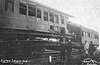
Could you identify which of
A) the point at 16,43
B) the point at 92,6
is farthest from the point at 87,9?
the point at 16,43

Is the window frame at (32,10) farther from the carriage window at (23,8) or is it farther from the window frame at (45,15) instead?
the window frame at (45,15)

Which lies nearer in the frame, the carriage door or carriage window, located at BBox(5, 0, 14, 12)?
carriage window, located at BBox(5, 0, 14, 12)

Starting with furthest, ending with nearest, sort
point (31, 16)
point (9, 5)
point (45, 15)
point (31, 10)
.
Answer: point (45, 15), point (31, 16), point (31, 10), point (9, 5)

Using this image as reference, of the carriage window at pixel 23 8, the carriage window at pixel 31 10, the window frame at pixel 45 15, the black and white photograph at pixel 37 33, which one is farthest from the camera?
the window frame at pixel 45 15

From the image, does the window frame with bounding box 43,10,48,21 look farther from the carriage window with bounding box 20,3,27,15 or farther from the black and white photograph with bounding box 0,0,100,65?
the carriage window with bounding box 20,3,27,15

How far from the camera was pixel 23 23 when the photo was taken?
4.43 meters

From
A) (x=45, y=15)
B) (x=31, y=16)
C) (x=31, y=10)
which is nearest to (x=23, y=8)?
(x=31, y=10)

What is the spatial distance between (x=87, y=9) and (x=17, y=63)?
472 centimetres

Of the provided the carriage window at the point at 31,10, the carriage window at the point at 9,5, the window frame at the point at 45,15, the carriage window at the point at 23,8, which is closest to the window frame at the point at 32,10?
the carriage window at the point at 31,10

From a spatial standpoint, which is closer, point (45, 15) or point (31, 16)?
point (31, 16)

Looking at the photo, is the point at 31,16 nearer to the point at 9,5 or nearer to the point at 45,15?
the point at 45,15

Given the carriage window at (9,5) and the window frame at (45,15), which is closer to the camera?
the carriage window at (9,5)

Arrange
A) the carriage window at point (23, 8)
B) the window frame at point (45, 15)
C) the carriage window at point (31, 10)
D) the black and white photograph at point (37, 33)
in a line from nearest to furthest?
1. the black and white photograph at point (37, 33)
2. the carriage window at point (23, 8)
3. the carriage window at point (31, 10)
4. the window frame at point (45, 15)

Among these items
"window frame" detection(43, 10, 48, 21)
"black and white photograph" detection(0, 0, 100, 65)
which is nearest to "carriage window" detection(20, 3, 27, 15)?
"black and white photograph" detection(0, 0, 100, 65)
